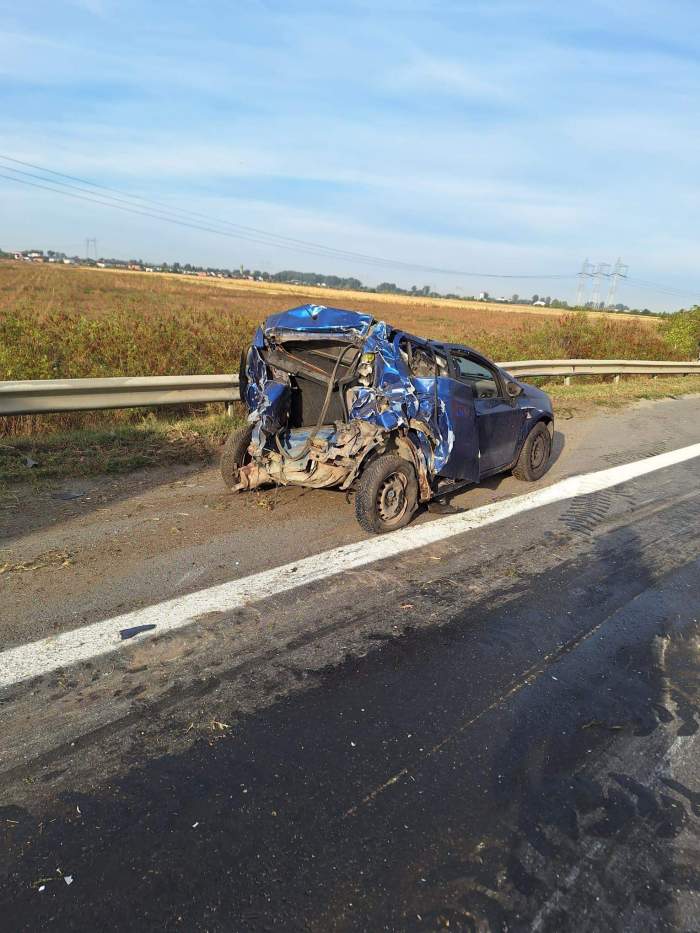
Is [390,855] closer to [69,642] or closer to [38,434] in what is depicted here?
[69,642]

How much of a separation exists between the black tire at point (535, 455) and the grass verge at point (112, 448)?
3.54 m

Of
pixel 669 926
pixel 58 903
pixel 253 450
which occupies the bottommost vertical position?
pixel 58 903

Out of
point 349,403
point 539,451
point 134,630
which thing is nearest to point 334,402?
point 349,403

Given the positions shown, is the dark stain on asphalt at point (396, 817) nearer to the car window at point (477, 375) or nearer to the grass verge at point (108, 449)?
the car window at point (477, 375)

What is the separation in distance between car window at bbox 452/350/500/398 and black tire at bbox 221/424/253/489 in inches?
85.5

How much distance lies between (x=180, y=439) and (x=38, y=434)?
64.2 inches

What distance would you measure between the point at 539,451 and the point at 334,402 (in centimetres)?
271

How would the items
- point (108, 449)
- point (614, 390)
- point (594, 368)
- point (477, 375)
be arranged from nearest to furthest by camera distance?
point (477, 375)
point (108, 449)
point (614, 390)
point (594, 368)

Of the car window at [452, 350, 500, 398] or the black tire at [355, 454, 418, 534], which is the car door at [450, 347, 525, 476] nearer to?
the car window at [452, 350, 500, 398]

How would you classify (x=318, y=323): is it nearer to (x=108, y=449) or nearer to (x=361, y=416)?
(x=361, y=416)

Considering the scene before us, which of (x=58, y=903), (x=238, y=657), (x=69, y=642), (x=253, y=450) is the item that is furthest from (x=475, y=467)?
(x=58, y=903)

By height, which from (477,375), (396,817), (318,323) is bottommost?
(396,817)

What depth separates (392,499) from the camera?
5.59 metres

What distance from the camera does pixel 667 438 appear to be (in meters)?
10.5
